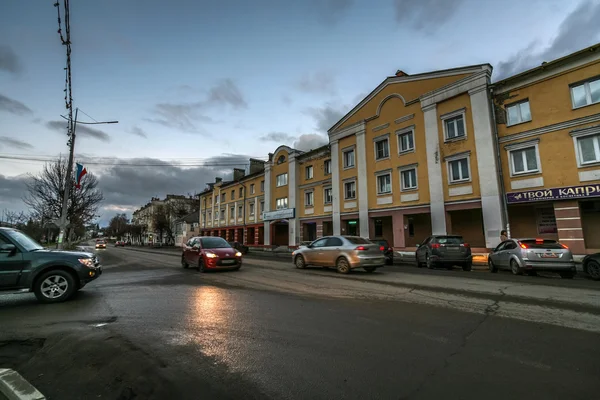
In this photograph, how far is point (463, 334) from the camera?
450 centimetres

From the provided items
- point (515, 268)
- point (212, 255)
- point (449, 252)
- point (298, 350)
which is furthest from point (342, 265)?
point (298, 350)

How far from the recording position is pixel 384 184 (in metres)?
25.2

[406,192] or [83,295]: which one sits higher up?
[406,192]

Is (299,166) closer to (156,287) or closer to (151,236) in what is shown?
(156,287)

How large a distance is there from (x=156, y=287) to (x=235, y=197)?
38.5 meters

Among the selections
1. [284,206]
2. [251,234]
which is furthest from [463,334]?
[251,234]

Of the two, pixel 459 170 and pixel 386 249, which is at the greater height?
pixel 459 170

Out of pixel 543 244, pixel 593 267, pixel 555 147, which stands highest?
pixel 555 147

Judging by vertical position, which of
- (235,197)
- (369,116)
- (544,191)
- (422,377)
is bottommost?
(422,377)

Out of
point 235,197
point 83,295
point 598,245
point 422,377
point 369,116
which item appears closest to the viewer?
point 422,377

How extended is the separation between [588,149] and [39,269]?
23627mm

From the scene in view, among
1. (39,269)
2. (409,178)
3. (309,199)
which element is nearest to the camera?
(39,269)

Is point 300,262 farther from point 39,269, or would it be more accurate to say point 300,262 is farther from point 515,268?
point 39,269

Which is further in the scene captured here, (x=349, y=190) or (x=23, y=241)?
(x=349, y=190)
